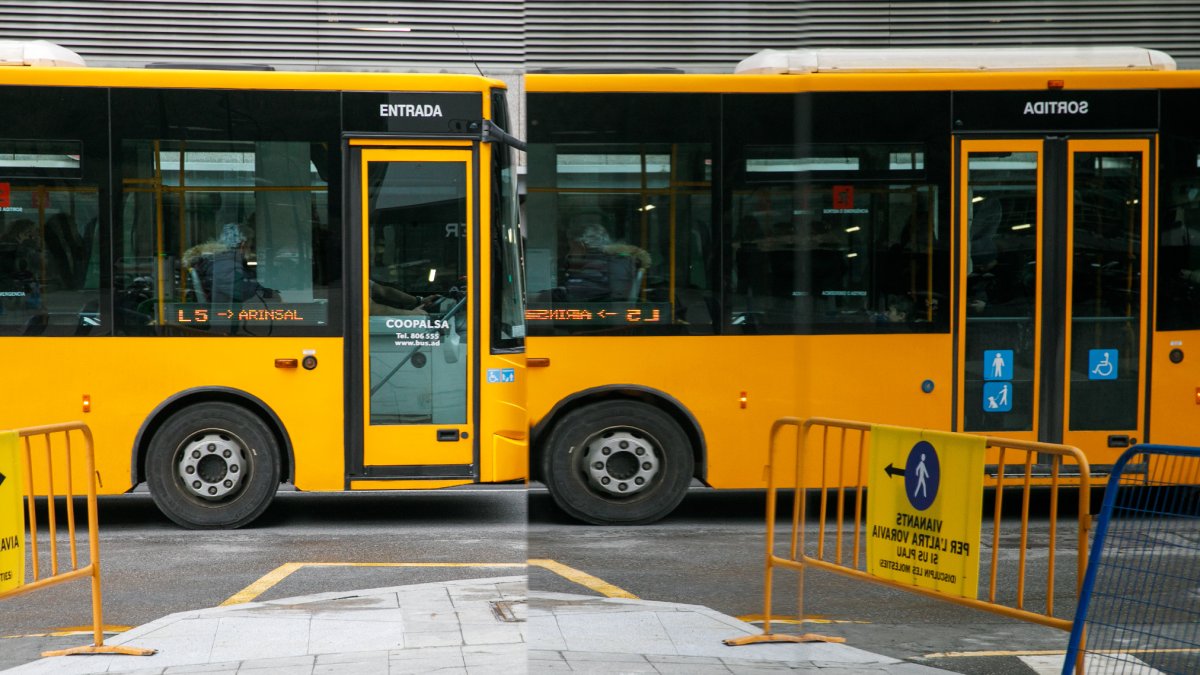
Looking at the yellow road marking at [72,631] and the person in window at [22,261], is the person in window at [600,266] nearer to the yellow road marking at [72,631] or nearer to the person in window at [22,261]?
the yellow road marking at [72,631]

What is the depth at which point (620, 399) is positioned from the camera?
3898mm

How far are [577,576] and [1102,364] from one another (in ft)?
5.07

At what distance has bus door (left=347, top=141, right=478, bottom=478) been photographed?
7.38 metres

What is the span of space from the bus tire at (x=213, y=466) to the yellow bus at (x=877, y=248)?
12.2ft

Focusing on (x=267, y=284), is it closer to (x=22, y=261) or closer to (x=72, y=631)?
(x=22, y=261)

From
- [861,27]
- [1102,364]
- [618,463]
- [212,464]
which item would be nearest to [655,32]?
[861,27]

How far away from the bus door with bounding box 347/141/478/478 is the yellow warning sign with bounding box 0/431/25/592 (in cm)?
282

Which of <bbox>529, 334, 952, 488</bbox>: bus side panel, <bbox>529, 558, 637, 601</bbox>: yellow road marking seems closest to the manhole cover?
<bbox>529, 334, 952, 488</bbox>: bus side panel

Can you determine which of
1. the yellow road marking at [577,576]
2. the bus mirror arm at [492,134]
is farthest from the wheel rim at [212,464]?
the yellow road marking at [577,576]

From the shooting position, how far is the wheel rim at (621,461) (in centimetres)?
459

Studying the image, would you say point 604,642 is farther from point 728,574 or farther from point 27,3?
point 27,3

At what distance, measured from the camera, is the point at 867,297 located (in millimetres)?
2836

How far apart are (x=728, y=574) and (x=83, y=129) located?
526cm

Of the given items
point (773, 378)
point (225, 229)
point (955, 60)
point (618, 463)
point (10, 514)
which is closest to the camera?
point (773, 378)
